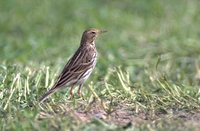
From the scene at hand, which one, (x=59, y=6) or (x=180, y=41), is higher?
(x=59, y=6)

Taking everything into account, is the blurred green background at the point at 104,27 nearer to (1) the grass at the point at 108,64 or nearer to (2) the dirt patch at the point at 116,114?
(1) the grass at the point at 108,64

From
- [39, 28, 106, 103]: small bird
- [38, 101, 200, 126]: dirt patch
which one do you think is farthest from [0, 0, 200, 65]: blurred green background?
[38, 101, 200, 126]: dirt patch

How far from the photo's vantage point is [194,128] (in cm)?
851

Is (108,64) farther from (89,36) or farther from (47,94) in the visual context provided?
(47,94)

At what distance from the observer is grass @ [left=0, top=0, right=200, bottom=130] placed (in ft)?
30.1

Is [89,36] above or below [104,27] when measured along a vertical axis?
below

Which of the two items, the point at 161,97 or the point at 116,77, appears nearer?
the point at 161,97

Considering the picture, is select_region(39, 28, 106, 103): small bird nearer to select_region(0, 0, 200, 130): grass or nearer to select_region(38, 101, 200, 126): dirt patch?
select_region(0, 0, 200, 130): grass

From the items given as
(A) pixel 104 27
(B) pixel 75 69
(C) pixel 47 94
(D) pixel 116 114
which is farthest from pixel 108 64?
(D) pixel 116 114

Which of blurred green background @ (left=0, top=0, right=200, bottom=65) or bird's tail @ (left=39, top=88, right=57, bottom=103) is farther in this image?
blurred green background @ (left=0, top=0, right=200, bottom=65)

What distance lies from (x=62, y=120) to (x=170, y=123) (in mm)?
1107

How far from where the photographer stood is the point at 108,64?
1393 centimetres

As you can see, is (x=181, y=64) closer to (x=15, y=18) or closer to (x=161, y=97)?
(x=161, y=97)

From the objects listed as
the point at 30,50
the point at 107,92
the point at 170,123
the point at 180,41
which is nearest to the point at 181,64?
the point at 180,41
